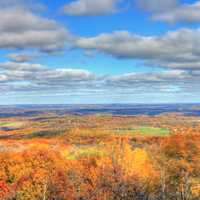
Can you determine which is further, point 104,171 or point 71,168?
point 71,168

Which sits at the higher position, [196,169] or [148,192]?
[196,169]

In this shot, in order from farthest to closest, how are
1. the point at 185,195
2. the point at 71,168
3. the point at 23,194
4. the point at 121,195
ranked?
the point at 71,168 < the point at 23,194 < the point at 121,195 < the point at 185,195

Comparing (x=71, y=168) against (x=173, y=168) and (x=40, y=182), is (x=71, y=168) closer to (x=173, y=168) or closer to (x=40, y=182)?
(x=40, y=182)

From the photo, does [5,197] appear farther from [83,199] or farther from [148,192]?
[148,192]

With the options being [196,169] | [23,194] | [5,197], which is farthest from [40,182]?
[196,169]

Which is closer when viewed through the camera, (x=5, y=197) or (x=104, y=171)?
(x=5, y=197)

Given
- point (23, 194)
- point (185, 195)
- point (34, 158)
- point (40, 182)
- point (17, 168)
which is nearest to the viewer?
point (185, 195)

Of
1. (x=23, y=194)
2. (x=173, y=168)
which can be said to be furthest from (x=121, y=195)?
(x=23, y=194)

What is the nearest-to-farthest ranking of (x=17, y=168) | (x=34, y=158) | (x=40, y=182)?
(x=40, y=182)
(x=17, y=168)
(x=34, y=158)

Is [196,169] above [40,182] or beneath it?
above
